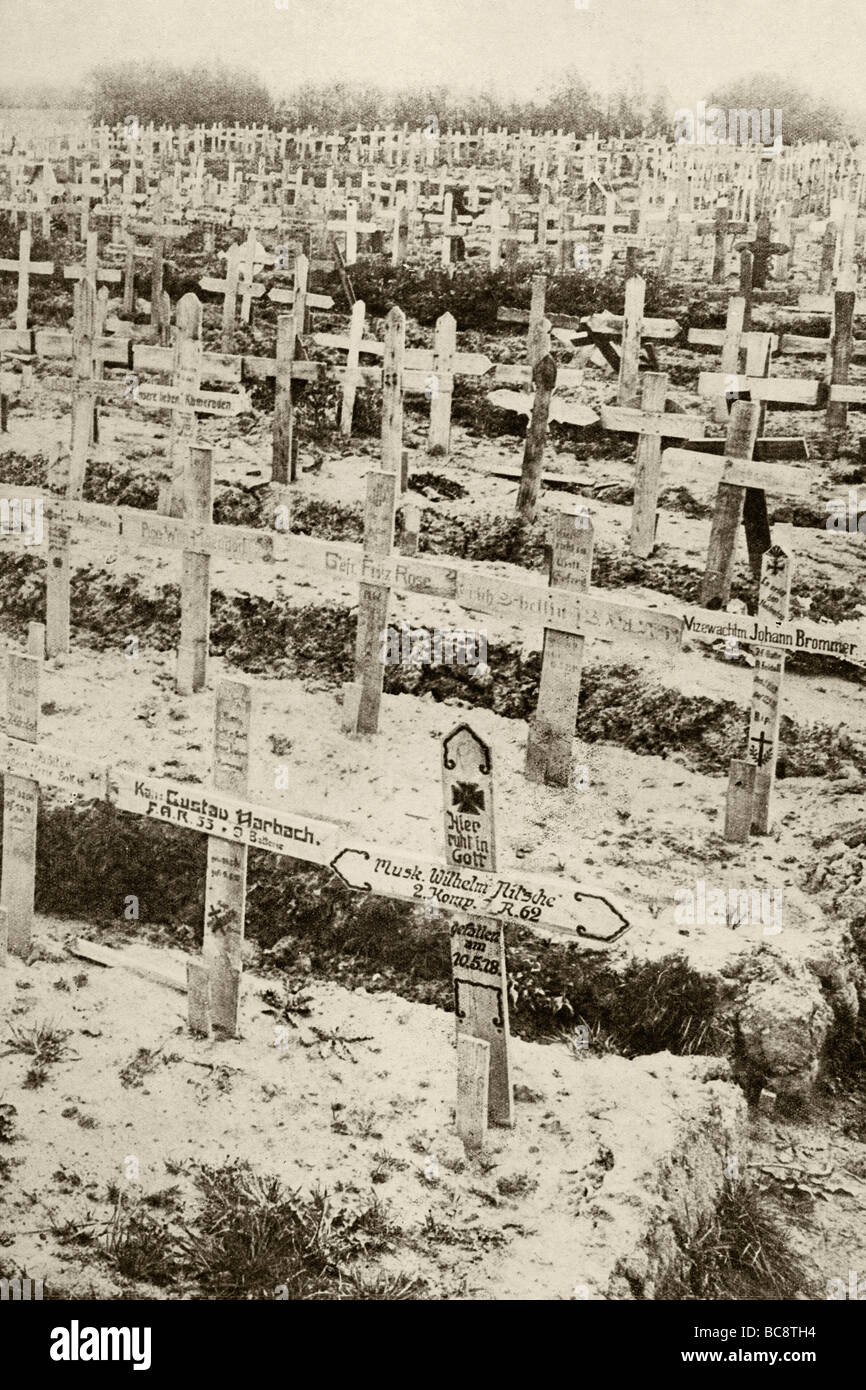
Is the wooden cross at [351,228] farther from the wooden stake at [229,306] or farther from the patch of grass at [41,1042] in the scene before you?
the patch of grass at [41,1042]

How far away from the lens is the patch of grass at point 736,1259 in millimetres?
5113

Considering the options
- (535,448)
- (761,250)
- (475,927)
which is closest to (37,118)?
(535,448)

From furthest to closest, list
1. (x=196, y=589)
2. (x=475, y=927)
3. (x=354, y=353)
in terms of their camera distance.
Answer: (x=354, y=353) → (x=196, y=589) → (x=475, y=927)

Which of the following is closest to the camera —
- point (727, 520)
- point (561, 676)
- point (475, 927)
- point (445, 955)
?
point (475, 927)

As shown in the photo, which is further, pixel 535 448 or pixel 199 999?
pixel 535 448

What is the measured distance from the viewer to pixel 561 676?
646 cm

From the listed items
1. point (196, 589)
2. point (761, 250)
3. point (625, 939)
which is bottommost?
point (625, 939)

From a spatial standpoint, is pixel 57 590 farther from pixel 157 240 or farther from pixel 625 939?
pixel 625 939

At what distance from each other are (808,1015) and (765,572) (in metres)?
1.61

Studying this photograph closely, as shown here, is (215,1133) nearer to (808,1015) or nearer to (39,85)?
(808,1015)

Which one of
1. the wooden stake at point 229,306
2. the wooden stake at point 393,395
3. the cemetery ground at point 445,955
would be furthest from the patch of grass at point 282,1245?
the wooden stake at point 229,306

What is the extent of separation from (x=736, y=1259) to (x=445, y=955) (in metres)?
1.45

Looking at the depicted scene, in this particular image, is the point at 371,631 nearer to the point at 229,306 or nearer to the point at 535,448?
the point at 535,448

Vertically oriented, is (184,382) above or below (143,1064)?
above
